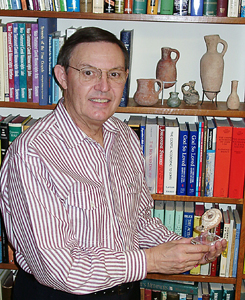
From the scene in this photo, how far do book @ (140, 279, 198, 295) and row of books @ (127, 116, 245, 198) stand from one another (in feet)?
1.68

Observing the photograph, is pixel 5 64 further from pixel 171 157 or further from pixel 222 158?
pixel 222 158

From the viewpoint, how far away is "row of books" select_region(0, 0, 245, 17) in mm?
1709

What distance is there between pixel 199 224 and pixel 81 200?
0.87 meters

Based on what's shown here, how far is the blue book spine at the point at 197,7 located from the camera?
1.71 m

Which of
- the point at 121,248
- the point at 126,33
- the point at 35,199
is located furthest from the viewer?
the point at 126,33

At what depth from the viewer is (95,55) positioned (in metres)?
1.38

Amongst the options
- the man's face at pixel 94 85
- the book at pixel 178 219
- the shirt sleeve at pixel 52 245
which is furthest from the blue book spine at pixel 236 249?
the man's face at pixel 94 85

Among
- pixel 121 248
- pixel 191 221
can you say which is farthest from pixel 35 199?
pixel 191 221

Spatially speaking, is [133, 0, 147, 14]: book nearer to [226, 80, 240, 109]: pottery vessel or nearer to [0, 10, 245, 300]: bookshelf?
[0, 10, 245, 300]: bookshelf

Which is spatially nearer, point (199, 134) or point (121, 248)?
point (121, 248)

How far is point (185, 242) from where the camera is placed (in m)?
1.39

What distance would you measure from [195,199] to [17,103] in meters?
0.96

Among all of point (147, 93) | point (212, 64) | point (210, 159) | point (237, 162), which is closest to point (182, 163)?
point (210, 159)

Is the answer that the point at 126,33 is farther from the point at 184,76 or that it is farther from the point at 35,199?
the point at 35,199
